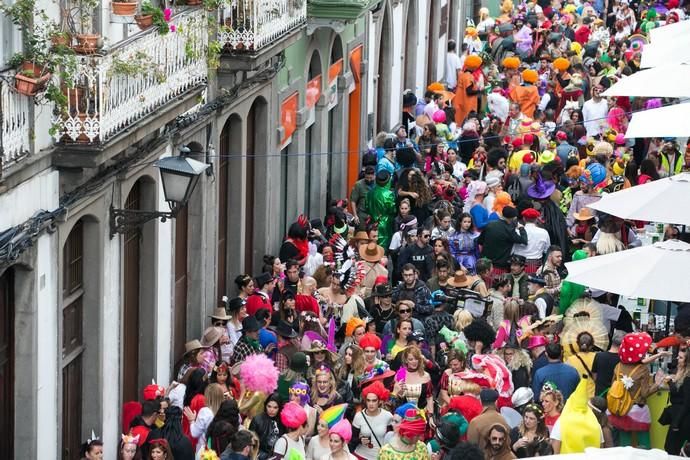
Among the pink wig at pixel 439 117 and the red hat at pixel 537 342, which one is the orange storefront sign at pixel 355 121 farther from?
the red hat at pixel 537 342

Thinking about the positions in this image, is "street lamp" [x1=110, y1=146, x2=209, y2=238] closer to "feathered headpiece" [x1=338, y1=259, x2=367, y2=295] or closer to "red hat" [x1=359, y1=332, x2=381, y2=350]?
"red hat" [x1=359, y1=332, x2=381, y2=350]

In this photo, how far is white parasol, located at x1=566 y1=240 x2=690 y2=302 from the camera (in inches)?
666

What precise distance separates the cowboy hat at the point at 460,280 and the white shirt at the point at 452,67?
1844cm

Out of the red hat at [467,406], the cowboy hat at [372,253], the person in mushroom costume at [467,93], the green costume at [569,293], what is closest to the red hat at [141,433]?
the red hat at [467,406]

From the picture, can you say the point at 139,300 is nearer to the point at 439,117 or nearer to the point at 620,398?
the point at 620,398

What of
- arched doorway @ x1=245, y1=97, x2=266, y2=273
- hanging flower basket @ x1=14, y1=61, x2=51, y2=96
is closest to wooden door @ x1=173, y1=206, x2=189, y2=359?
arched doorway @ x1=245, y1=97, x2=266, y2=273

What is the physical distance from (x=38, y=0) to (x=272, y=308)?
6.61 m

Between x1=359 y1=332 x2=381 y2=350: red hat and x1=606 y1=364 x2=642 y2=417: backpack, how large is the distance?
7.90ft

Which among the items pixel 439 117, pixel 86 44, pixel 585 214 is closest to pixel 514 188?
pixel 585 214

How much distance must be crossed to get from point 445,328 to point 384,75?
14458 mm

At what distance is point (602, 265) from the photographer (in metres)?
17.8

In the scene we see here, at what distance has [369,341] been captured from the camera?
59.1ft

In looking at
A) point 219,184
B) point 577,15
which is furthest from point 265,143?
point 577,15

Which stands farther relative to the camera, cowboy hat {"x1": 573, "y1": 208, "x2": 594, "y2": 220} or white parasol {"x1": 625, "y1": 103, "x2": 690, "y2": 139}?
cowboy hat {"x1": 573, "y1": 208, "x2": 594, "y2": 220}
